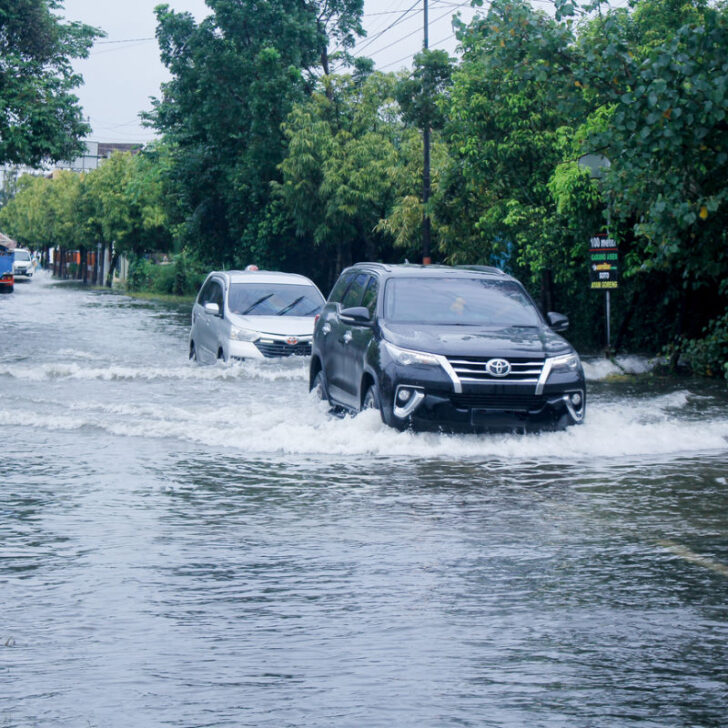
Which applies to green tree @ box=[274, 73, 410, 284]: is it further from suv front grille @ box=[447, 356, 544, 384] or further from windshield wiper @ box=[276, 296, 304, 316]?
suv front grille @ box=[447, 356, 544, 384]

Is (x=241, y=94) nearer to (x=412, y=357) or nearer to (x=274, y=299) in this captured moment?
(x=274, y=299)

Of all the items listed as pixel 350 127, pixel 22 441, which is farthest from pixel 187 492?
pixel 350 127

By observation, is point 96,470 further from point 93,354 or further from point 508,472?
point 93,354

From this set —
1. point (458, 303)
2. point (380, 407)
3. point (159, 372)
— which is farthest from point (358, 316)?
point (159, 372)

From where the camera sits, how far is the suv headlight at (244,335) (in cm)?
1956

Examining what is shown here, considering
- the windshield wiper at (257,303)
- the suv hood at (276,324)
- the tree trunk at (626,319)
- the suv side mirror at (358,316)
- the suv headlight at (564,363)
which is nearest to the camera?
the suv headlight at (564,363)

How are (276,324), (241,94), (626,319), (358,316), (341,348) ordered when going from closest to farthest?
(358,316), (341,348), (276,324), (626,319), (241,94)

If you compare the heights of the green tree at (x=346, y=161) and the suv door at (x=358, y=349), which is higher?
the green tree at (x=346, y=161)

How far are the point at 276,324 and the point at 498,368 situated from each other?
867 cm

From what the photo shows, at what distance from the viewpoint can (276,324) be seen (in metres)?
20.1

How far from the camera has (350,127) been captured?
41.5 metres

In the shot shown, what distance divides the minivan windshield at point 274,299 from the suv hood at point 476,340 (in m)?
8.16

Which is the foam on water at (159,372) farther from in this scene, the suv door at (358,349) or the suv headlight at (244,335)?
the suv door at (358,349)

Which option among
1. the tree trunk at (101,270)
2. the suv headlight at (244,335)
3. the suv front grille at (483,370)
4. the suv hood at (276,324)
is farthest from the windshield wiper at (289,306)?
the tree trunk at (101,270)
